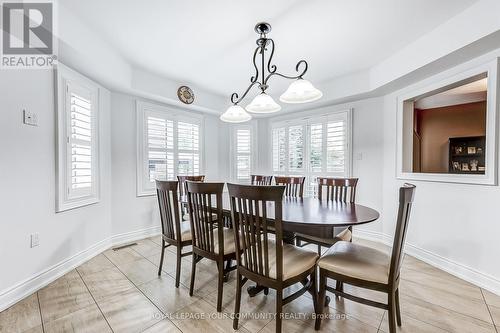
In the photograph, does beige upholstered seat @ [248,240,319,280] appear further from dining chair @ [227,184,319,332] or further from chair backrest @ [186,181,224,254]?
chair backrest @ [186,181,224,254]

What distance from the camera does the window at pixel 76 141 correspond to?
2355 mm

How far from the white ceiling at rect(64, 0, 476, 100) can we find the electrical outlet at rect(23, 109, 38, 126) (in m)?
1.01

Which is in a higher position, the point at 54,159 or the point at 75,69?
the point at 75,69

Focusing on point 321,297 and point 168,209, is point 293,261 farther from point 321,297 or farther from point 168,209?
point 168,209

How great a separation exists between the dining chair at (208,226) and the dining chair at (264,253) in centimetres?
18

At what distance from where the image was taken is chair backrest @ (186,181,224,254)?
5.52ft

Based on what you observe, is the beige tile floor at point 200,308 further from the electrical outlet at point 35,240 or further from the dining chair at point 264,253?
the electrical outlet at point 35,240

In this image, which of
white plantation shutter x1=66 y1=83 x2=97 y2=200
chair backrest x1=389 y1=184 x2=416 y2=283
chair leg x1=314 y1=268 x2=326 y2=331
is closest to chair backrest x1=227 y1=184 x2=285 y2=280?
chair leg x1=314 y1=268 x2=326 y2=331

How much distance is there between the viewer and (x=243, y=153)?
474 centimetres

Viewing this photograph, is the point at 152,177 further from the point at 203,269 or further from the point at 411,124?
the point at 411,124

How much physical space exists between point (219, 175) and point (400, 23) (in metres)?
3.59

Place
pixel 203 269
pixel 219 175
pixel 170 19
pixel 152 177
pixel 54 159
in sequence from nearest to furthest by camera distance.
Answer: pixel 170 19
pixel 54 159
pixel 203 269
pixel 152 177
pixel 219 175

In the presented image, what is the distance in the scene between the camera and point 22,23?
6.06 ft

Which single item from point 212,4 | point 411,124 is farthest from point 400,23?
point 212,4
